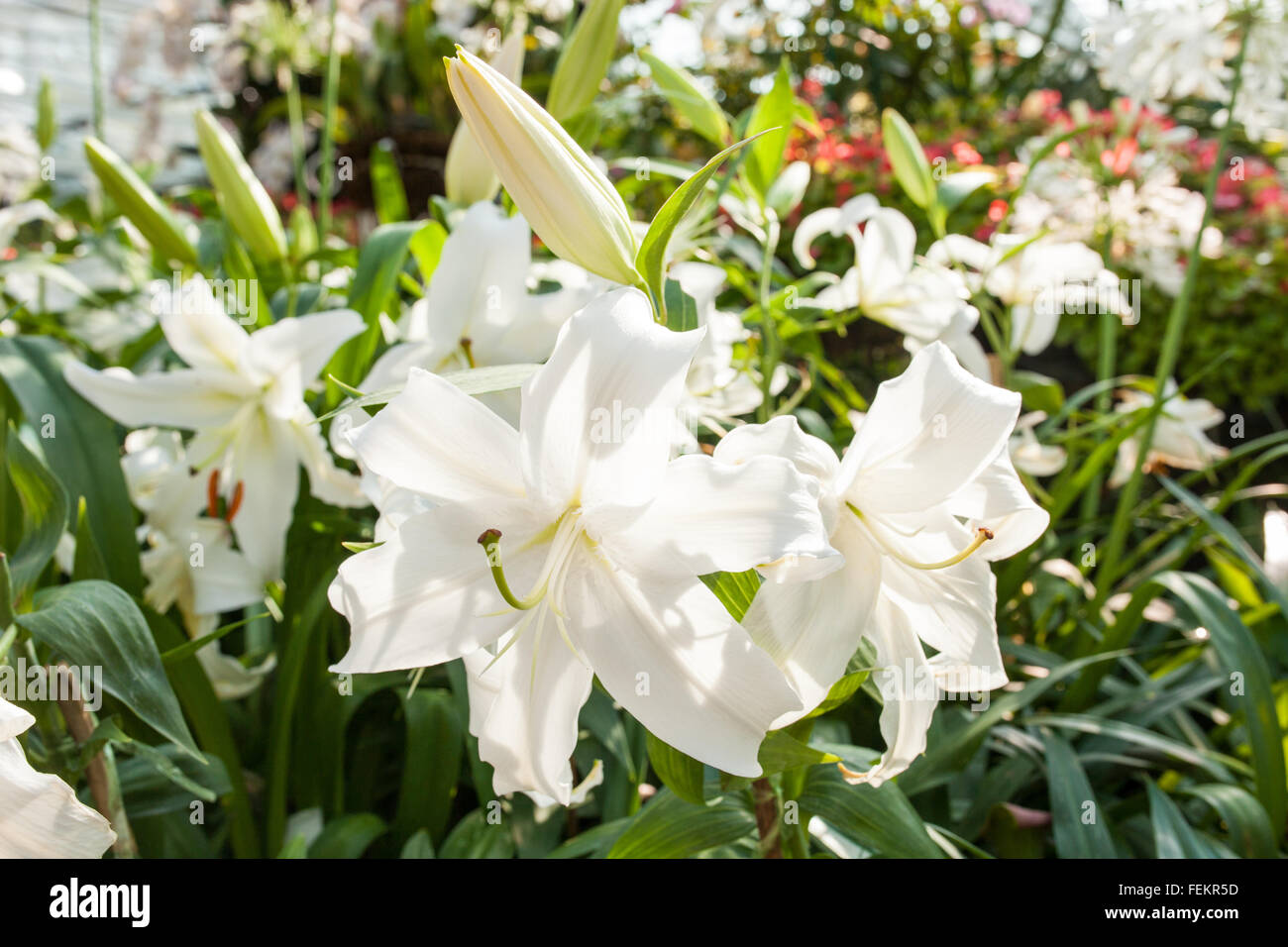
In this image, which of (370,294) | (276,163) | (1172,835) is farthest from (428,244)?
(276,163)

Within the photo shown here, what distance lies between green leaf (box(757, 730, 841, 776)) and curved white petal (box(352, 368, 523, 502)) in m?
0.18

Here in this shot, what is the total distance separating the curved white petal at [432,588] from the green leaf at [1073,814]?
58 centimetres

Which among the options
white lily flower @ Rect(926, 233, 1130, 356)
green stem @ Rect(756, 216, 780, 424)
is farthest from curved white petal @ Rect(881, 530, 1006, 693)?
white lily flower @ Rect(926, 233, 1130, 356)

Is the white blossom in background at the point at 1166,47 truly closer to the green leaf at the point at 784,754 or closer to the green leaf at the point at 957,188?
the green leaf at the point at 957,188

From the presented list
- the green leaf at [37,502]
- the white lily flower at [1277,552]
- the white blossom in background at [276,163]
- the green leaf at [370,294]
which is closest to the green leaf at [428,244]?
the green leaf at [370,294]

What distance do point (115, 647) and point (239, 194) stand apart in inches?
22.2

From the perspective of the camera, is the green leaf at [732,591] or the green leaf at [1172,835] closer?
the green leaf at [732,591]

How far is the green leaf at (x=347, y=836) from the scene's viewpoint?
0.75 metres

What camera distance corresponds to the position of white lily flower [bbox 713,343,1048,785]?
0.44 meters

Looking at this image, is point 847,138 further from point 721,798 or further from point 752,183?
point 721,798

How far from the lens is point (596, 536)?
16.3 inches

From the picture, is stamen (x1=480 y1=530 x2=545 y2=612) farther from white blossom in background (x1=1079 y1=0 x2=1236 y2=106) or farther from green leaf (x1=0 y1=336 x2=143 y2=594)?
white blossom in background (x1=1079 y1=0 x2=1236 y2=106)

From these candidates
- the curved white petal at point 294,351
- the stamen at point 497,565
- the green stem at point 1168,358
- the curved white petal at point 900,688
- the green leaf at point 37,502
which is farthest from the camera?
the green stem at point 1168,358
